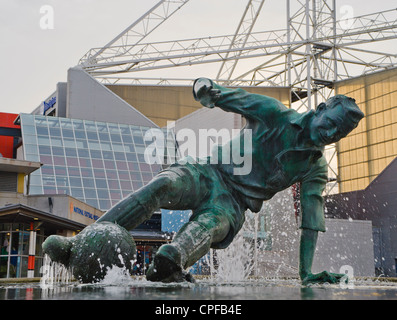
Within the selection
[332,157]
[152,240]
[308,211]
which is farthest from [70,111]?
[308,211]

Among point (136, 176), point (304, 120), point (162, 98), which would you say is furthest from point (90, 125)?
point (304, 120)

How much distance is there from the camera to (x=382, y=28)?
40094 mm

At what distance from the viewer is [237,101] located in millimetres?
4324

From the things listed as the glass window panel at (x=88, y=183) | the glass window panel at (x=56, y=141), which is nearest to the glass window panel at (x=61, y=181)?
the glass window panel at (x=88, y=183)

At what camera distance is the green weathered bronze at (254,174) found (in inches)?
155

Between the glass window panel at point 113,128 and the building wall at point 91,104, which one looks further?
the building wall at point 91,104

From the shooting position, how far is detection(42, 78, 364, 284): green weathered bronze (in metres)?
3.93

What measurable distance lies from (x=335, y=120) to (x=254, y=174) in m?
0.74

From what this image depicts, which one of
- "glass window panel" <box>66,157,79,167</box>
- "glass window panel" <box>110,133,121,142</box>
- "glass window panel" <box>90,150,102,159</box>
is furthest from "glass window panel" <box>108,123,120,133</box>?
"glass window panel" <box>66,157,79,167</box>

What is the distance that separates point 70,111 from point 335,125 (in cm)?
4321

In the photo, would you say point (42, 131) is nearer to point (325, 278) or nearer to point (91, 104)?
point (91, 104)

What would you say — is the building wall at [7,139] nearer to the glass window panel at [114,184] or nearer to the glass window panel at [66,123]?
the glass window panel at [66,123]

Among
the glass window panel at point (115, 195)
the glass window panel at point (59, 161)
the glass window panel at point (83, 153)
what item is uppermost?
the glass window panel at point (83, 153)
